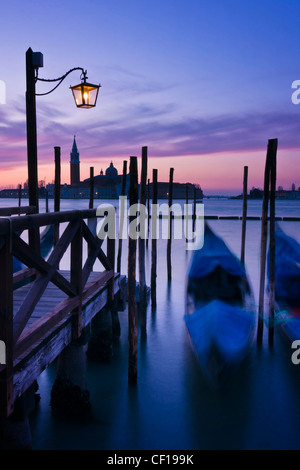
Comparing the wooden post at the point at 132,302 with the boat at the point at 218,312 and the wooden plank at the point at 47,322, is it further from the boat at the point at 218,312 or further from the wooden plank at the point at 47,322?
the wooden plank at the point at 47,322

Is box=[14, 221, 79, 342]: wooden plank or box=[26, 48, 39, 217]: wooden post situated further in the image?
box=[26, 48, 39, 217]: wooden post

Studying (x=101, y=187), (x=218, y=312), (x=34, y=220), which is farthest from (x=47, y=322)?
(x=101, y=187)

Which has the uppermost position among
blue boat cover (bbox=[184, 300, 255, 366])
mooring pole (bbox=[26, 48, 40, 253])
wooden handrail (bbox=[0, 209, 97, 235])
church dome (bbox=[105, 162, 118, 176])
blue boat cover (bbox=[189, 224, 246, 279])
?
church dome (bbox=[105, 162, 118, 176])

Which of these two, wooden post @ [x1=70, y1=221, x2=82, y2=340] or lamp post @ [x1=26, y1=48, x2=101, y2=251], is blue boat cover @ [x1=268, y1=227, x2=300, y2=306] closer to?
wooden post @ [x1=70, y1=221, x2=82, y2=340]

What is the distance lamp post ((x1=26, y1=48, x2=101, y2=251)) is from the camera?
4.74m

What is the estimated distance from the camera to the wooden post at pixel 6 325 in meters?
2.27

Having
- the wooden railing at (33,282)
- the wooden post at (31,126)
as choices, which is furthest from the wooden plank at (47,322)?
the wooden post at (31,126)

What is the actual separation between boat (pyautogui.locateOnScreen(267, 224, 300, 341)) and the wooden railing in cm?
420

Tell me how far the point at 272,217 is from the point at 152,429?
4.05 m

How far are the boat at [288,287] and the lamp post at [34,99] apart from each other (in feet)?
15.1

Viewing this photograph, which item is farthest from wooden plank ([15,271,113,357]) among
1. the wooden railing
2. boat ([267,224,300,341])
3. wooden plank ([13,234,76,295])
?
boat ([267,224,300,341])

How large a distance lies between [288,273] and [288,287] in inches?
13.9

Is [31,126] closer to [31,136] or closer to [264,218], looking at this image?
[31,136]
